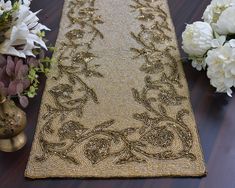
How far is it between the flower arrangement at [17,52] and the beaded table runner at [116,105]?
154mm

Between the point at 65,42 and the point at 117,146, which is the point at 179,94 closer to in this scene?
the point at 117,146

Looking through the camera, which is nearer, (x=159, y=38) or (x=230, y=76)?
(x=230, y=76)

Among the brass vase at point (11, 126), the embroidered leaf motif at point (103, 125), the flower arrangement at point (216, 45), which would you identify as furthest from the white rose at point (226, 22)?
the brass vase at point (11, 126)

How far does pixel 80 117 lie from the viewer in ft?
2.88

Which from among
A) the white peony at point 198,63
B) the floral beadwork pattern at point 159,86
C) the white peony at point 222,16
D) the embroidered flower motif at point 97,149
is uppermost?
the white peony at point 222,16

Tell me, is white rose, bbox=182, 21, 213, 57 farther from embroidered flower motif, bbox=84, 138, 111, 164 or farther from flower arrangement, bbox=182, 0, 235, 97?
embroidered flower motif, bbox=84, 138, 111, 164

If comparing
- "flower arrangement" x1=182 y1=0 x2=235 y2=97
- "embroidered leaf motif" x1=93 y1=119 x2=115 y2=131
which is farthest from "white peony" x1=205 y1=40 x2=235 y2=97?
"embroidered leaf motif" x1=93 y1=119 x2=115 y2=131

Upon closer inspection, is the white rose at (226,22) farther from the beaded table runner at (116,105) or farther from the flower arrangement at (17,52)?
the flower arrangement at (17,52)

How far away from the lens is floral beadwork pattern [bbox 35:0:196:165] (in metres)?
0.79

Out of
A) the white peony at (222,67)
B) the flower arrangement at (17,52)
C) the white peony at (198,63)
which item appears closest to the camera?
the flower arrangement at (17,52)

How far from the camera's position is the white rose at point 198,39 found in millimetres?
965

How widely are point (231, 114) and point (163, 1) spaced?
2.08ft

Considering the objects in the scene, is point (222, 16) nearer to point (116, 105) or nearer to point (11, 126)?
point (116, 105)

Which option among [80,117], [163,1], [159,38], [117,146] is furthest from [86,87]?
[163,1]
